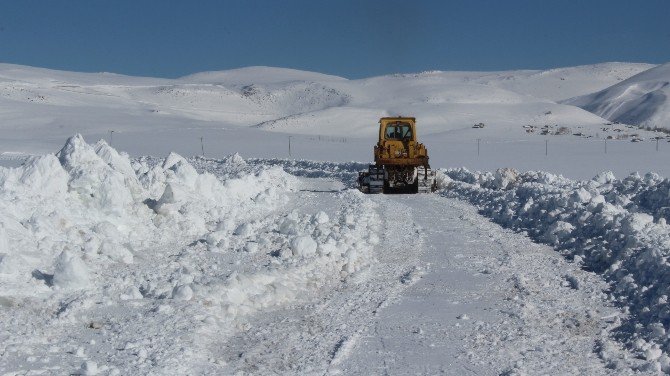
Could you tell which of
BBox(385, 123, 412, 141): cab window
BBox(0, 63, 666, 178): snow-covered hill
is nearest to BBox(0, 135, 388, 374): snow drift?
BBox(385, 123, 412, 141): cab window

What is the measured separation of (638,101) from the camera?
454 feet

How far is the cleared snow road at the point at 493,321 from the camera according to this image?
632cm

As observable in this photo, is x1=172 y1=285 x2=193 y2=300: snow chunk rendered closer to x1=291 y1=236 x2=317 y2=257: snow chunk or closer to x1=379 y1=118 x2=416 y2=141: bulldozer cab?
x1=291 y1=236 x2=317 y2=257: snow chunk

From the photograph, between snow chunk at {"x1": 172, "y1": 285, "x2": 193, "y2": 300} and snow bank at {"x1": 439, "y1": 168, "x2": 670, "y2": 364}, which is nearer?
snow bank at {"x1": 439, "y1": 168, "x2": 670, "y2": 364}

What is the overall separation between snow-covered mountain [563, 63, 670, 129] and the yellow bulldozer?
99.2m

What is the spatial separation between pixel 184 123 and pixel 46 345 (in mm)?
75745

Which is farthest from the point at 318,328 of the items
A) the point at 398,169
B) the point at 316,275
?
the point at 398,169

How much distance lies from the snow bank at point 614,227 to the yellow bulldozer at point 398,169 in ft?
3.60

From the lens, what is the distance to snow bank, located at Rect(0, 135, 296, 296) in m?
8.16

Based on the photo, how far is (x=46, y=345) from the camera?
21.1 feet

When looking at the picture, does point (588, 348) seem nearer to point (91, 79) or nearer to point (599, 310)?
point (599, 310)

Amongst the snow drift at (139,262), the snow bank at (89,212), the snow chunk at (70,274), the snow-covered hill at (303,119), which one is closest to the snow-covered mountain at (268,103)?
the snow-covered hill at (303,119)

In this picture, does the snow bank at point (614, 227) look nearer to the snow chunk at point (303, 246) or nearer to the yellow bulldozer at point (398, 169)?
the yellow bulldozer at point (398, 169)

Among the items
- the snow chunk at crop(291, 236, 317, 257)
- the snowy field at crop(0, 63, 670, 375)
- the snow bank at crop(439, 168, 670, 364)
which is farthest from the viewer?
the snow chunk at crop(291, 236, 317, 257)
